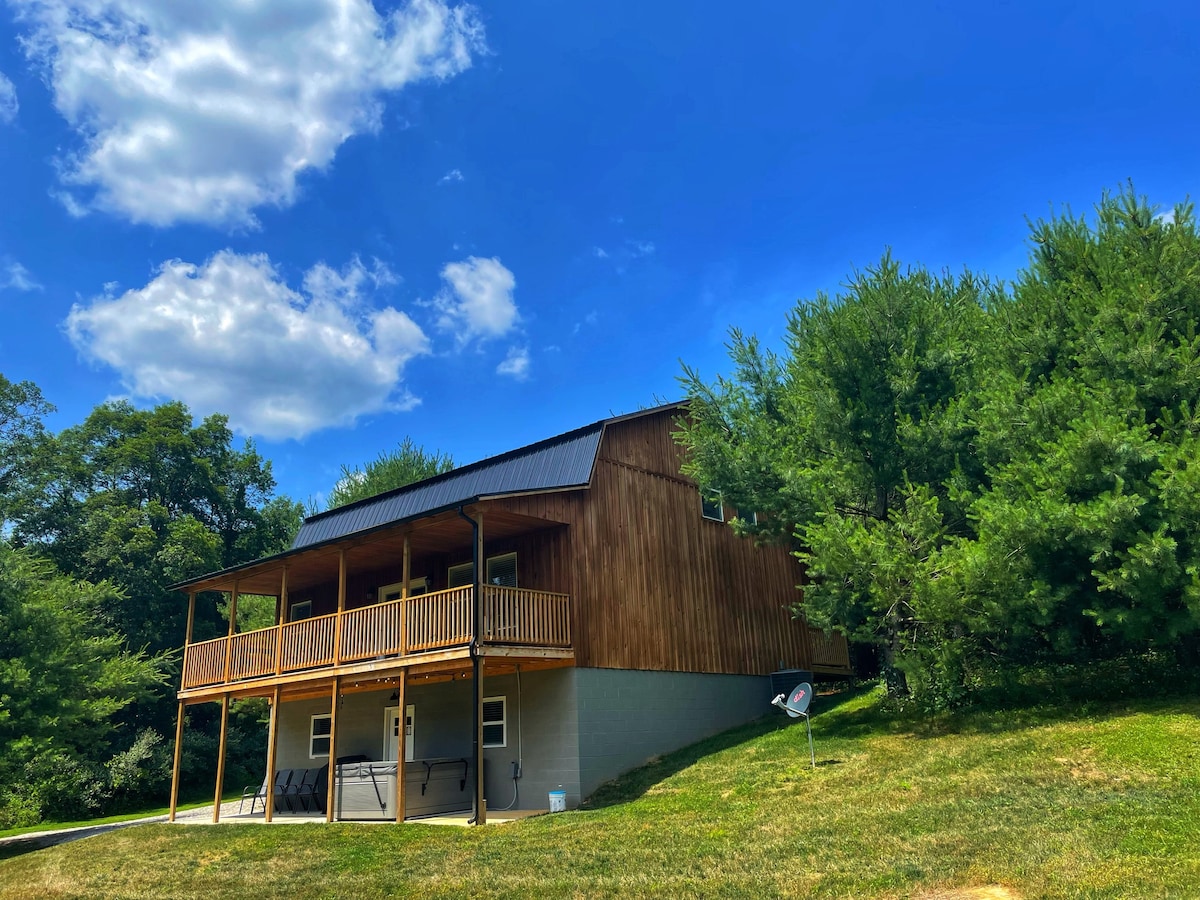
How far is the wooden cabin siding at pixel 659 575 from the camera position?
15.5m

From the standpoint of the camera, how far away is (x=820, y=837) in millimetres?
8742

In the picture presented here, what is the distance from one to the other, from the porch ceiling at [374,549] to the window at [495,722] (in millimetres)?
3142

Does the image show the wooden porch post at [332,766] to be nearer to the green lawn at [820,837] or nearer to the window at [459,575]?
the green lawn at [820,837]

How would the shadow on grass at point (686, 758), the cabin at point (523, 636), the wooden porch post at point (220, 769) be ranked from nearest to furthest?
the shadow on grass at point (686, 758) < the cabin at point (523, 636) < the wooden porch post at point (220, 769)

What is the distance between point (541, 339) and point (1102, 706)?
800 inches

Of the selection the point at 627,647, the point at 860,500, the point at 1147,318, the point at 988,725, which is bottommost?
the point at 988,725

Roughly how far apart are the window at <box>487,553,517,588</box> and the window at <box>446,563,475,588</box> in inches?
24.7

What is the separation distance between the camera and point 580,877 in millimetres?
8359

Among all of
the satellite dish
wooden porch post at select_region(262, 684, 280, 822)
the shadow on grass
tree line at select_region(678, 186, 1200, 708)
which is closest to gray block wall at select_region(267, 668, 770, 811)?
the shadow on grass

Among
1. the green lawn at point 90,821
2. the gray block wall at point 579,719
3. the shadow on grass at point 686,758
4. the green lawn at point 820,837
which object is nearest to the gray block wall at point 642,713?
the gray block wall at point 579,719

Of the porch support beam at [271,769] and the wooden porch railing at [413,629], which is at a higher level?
the wooden porch railing at [413,629]

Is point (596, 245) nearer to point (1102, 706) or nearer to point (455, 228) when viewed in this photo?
point (455, 228)

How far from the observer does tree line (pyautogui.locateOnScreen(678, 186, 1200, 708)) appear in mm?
11914

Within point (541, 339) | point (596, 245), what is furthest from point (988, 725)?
point (541, 339)
